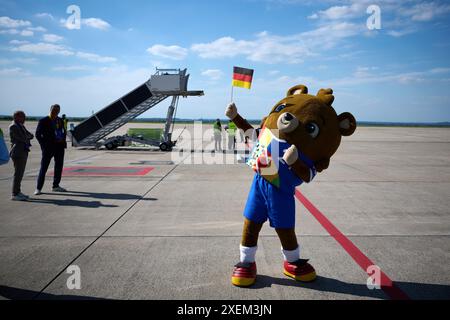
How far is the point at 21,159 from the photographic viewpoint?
585cm

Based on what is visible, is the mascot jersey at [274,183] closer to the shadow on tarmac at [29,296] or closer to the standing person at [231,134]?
the shadow on tarmac at [29,296]

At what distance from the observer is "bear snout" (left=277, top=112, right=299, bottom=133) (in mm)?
2844

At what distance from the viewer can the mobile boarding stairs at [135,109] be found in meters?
13.8

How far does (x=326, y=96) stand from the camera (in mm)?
3209

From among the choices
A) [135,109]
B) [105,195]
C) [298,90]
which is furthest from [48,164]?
[135,109]

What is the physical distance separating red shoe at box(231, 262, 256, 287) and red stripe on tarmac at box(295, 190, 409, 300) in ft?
4.21

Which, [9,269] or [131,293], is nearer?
[131,293]

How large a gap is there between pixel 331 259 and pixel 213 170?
6238mm

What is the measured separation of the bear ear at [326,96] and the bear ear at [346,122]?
20 cm

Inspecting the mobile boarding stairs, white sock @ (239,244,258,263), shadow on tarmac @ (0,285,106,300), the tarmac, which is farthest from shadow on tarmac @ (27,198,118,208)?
the mobile boarding stairs

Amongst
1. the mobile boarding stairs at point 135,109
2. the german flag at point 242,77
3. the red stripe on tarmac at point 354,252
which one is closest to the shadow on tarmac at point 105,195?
the german flag at point 242,77

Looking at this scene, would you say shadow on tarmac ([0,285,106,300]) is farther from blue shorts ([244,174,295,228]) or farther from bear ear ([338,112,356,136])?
bear ear ([338,112,356,136])
